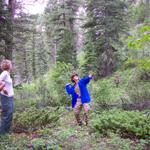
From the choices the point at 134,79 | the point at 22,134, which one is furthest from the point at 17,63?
the point at 22,134

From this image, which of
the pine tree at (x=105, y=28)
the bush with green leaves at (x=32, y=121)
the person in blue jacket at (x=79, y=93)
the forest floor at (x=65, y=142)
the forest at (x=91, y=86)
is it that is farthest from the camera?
the pine tree at (x=105, y=28)

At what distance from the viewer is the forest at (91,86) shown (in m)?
7.07

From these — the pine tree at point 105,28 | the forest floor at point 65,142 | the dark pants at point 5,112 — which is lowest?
the forest floor at point 65,142

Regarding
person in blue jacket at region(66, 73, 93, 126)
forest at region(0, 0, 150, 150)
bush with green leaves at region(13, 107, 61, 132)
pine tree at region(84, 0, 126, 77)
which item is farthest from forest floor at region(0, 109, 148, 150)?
pine tree at region(84, 0, 126, 77)

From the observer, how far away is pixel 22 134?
7.92 m

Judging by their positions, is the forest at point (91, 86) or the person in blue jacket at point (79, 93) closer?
the forest at point (91, 86)

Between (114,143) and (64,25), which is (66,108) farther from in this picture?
(64,25)

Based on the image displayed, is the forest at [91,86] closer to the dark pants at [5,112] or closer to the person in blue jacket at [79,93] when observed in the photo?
the dark pants at [5,112]

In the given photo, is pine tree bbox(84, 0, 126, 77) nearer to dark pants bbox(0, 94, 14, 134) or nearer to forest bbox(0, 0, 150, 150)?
forest bbox(0, 0, 150, 150)

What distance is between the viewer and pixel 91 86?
15398 mm

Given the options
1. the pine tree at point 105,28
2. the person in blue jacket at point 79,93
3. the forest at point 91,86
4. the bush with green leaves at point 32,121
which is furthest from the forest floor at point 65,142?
the pine tree at point 105,28

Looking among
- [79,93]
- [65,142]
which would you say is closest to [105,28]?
[79,93]

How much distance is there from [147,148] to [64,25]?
26.1m

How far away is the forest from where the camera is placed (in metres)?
7.07
